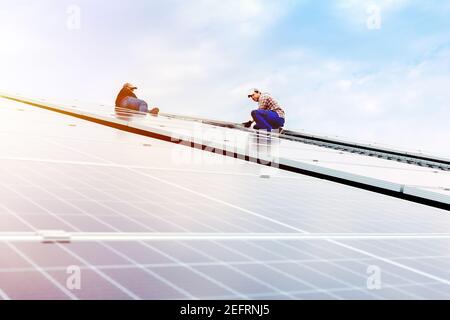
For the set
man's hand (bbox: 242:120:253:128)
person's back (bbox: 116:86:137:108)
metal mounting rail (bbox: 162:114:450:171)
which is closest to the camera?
metal mounting rail (bbox: 162:114:450:171)

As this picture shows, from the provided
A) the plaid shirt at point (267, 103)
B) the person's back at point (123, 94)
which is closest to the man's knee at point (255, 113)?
the plaid shirt at point (267, 103)

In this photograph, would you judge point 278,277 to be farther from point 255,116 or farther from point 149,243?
point 255,116

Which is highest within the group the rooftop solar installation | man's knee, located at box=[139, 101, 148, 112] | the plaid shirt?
the plaid shirt

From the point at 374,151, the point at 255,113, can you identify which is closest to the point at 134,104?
the point at 255,113

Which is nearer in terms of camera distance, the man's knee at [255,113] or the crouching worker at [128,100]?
the man's knee at [255,113]

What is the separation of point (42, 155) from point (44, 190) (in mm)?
1974

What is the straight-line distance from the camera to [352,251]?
16.3 feet

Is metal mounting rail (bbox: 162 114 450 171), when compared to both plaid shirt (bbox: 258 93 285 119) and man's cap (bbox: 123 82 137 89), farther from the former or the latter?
man's cap (bbox: 123 82 137 89)

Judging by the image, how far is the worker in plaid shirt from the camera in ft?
70.3

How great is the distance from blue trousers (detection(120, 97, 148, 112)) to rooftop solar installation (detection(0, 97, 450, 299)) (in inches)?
600

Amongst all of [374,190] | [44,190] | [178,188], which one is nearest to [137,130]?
[374,190]

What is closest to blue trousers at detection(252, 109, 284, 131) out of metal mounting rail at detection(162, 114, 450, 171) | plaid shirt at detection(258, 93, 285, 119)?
plaid shirt at detection(258, 93, 285, 119)

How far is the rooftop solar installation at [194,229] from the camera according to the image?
3361mm

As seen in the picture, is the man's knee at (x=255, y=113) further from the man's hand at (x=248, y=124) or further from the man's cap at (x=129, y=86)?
the man's cap at (x=129, y=86)
